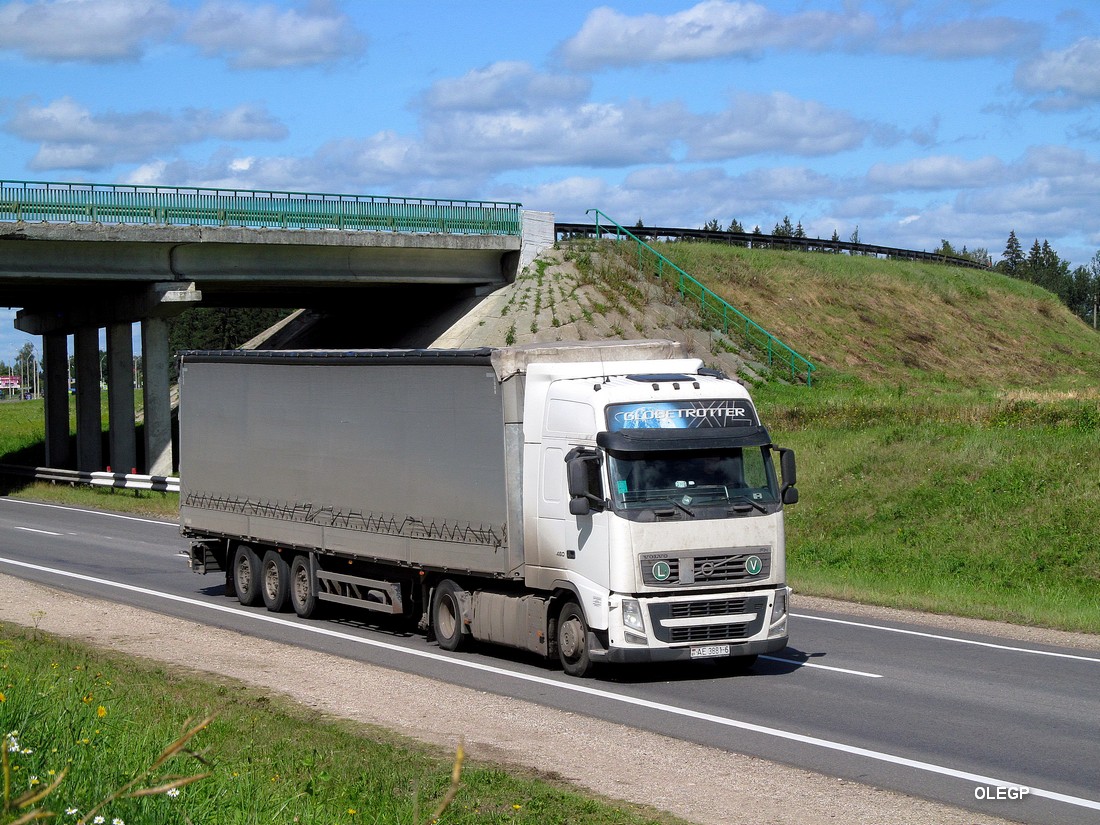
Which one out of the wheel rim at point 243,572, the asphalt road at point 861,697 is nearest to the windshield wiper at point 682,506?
the asphalt road at point 861,697

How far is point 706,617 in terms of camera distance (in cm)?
1370

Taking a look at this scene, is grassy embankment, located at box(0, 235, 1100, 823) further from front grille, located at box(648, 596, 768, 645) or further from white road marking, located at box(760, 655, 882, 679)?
white road marking, located at box(760, 655, 882, 679)

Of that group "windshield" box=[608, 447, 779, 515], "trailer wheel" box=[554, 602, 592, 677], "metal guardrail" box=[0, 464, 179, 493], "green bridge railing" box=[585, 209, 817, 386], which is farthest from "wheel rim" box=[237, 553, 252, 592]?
"green bridge railing" box=[585, 209, 817, 386]

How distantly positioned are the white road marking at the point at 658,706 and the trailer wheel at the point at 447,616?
254 millimetres

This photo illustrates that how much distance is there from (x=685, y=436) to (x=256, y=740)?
5889 mm

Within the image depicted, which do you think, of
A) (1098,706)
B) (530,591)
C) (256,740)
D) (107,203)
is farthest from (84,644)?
(107,203)

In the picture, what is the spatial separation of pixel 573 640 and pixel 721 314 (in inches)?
1507

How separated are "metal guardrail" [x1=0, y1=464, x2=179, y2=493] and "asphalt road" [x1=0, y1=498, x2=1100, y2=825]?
17918 mm

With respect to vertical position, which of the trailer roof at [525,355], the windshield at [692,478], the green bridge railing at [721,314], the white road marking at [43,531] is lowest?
the white road marking at [43,531]

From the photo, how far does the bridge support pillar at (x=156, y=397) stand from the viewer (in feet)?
142

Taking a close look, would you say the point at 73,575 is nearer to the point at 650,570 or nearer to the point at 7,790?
the point at 650,570

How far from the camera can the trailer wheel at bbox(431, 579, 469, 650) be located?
50.8 feet

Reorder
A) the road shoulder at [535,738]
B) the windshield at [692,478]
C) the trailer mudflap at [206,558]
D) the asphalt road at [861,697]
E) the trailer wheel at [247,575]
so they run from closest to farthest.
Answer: the road shoulder at [535,738], the asphalt road at [861,697], the windshield at [692,478], the trailer wheel at [247,575], the trailer mudflap at [206,558]

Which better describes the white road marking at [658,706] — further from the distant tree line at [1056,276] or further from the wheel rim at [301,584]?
the distant tree line at [1056,276]
